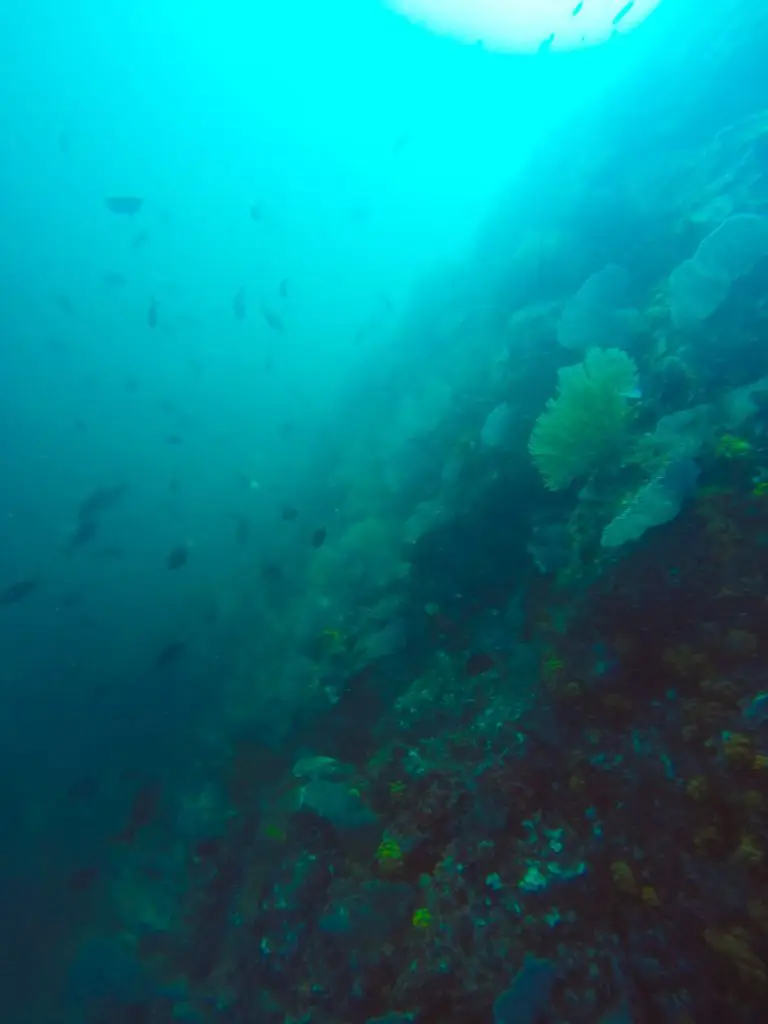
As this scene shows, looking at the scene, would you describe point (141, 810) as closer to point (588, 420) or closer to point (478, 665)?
point (478, 665)

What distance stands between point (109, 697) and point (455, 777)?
1040cm

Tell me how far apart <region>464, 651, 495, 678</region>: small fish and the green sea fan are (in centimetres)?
183

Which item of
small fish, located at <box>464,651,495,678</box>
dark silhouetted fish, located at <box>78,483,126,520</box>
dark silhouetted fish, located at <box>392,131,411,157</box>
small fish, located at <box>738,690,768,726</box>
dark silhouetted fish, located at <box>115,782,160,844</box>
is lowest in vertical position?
dark silhouetted fish, located at <box>115,782,160,844</box>

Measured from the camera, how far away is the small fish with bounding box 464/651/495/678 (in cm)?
548

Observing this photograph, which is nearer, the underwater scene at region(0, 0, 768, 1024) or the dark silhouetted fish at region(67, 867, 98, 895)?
the underwater scene at region(0, 0, 768, 1024)

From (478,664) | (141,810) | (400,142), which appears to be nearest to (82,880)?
(141,810)

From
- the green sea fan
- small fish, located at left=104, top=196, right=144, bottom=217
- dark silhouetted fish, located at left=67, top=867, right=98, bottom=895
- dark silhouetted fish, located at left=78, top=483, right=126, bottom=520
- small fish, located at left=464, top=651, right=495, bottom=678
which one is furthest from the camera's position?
small fish, located at left=104, top=196, right=144, bottom=217

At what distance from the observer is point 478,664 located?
18.4 ft

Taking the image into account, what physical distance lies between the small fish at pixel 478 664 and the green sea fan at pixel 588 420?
1.83m

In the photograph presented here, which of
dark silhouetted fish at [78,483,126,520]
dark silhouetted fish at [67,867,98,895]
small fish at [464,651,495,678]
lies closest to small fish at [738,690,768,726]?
small fish at [464,651,495,678]

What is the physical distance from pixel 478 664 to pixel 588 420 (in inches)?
103

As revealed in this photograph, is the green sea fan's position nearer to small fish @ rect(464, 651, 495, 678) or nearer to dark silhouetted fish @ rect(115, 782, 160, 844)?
small fish @ rect(464, 651, 495, 678)

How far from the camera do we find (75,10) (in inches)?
1510

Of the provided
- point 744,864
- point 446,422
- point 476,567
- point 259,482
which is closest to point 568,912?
point 744,864
